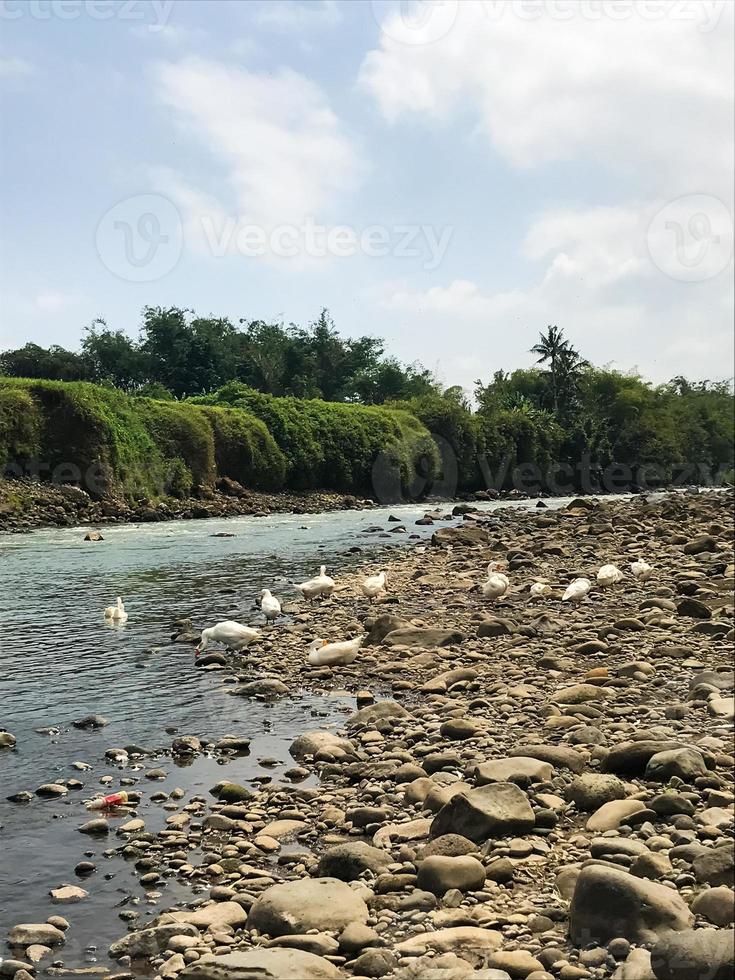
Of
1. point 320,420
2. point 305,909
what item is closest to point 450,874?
point 305,909

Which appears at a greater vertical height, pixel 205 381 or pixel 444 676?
pixel 205 381

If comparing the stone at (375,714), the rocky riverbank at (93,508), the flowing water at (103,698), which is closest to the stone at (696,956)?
the flowing water at (103,698)

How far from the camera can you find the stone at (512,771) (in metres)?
5.21

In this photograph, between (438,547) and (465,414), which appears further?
(465,414)

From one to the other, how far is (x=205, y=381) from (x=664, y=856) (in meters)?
70.8

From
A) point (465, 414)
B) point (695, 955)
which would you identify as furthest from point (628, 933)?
point (465, 414)

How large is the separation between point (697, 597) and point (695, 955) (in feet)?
29.7

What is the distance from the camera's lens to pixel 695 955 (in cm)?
313

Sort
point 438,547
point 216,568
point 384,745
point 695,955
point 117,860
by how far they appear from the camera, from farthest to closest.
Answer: point 438,547
point 216,568
point 384,745
point 117,860
point 695,955

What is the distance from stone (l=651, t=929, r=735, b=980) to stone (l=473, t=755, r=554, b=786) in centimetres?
195

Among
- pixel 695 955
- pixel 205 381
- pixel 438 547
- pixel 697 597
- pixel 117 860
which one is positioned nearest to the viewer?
pixel 695 955

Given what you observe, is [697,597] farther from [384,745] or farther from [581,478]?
[581,478]

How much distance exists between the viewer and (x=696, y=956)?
10.3ft

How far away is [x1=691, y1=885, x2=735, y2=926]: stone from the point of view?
3.54 metres
